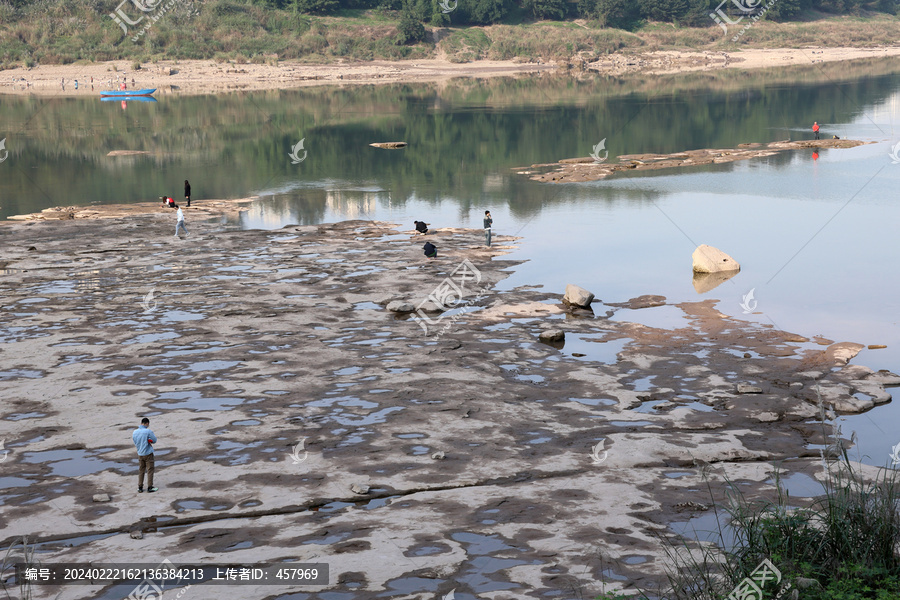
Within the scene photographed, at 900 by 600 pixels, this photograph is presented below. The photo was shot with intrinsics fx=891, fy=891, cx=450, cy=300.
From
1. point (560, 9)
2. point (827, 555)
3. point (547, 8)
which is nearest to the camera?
point (827, 555)

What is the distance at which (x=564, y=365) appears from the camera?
81.7 feet

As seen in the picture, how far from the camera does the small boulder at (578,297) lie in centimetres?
2997

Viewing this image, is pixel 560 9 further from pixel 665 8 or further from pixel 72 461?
pixel 72 461

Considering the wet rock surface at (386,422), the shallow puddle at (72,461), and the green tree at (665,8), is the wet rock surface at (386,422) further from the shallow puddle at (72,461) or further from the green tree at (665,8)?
the green tree at (665,8)

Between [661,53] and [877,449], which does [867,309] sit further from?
[661,53]

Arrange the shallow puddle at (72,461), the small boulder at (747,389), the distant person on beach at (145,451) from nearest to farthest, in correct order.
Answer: the distant person on beach at (145,451) < the shallow puddle at (72,461) < the small boulder at (747,389)

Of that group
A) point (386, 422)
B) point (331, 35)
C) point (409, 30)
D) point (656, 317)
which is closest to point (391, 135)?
point (656, 317)

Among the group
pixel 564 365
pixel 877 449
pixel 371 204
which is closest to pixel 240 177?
pixel 371 204

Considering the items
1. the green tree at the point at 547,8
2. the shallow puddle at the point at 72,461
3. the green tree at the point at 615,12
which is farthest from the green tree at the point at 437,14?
the shallow puddle at the point at 72,461

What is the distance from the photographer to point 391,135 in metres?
79.8

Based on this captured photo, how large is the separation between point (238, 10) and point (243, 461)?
467 feet

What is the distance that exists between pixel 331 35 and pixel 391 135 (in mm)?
75575

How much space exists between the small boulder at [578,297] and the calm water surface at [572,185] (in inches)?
78.9

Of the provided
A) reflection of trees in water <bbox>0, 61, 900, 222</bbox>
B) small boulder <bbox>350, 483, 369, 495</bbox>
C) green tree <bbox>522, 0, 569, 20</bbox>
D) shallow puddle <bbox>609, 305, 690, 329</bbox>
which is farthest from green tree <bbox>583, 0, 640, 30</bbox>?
small boulder <bbox>350, 483, 369, 495</bbox>
